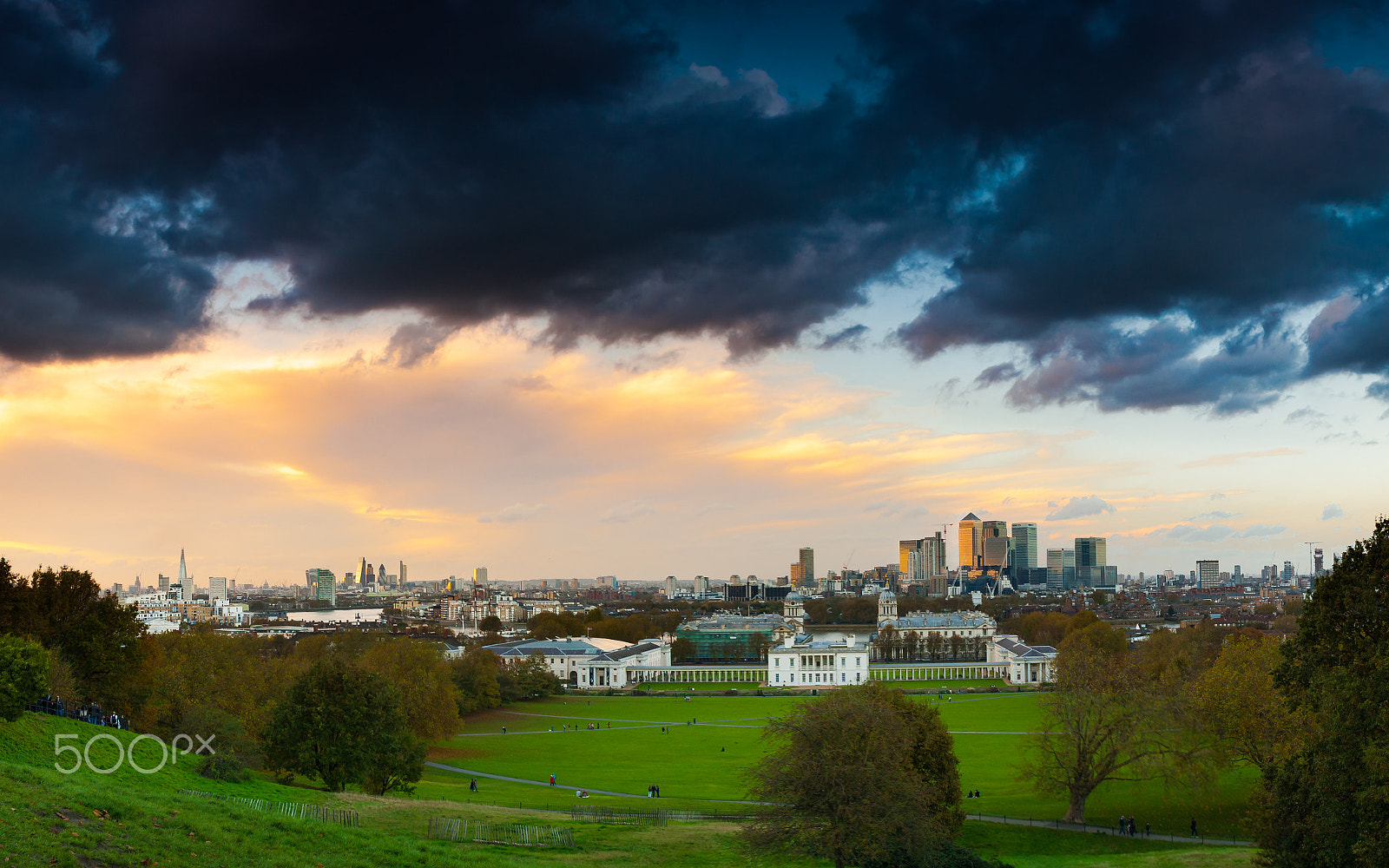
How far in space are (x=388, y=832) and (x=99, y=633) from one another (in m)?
33.4

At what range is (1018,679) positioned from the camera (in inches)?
5728

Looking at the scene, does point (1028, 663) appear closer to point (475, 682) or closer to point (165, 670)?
point (475, 682)

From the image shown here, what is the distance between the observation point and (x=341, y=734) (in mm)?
47000

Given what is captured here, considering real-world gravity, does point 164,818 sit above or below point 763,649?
above

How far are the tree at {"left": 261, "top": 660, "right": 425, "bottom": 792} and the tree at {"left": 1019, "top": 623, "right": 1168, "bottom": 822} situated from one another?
98.2ft

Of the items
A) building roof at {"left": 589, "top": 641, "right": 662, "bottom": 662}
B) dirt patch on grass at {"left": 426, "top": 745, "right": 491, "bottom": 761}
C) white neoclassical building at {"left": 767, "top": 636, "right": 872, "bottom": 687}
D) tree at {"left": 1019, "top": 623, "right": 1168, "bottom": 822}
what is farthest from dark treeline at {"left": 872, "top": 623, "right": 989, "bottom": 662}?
tree at {"left": 1019, "top": 623, "right": 1168, "bottom": 822}

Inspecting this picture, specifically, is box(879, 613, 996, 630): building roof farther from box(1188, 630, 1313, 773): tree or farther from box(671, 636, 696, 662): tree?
box(1188, 630, 1313, 773): tree

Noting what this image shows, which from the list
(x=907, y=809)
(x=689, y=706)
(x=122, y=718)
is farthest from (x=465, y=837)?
(x=689, y=706)

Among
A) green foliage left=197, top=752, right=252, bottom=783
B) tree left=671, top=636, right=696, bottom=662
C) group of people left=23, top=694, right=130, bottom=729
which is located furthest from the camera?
tree left=671, top=636, right=696, bottom=662

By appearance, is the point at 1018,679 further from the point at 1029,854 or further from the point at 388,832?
the point at 388,832

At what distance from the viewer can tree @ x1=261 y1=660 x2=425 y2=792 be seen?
46375 millimetres

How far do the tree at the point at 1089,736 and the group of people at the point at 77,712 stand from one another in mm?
41427

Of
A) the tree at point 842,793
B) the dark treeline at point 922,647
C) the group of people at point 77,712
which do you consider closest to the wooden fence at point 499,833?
the tree at point 842,793

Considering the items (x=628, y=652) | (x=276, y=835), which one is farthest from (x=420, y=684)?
(x=628, y=652)
